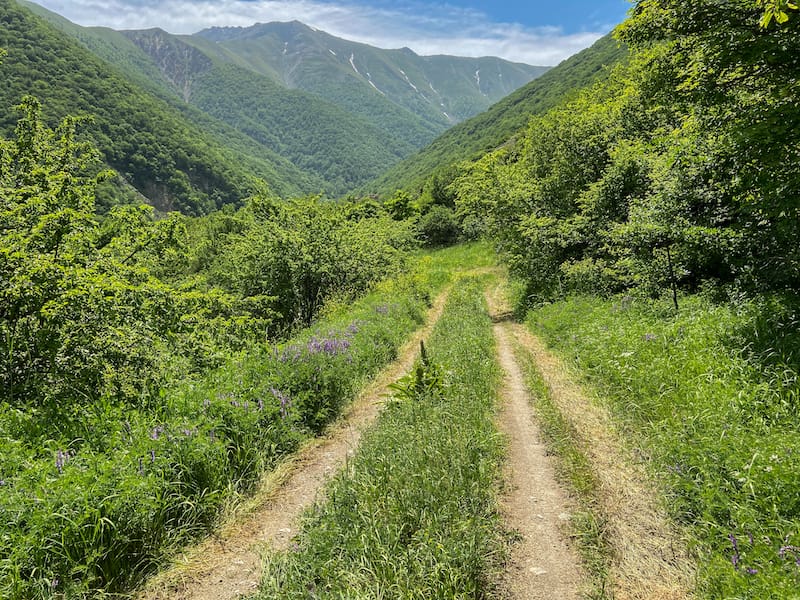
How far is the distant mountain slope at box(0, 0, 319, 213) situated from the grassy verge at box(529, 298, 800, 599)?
125 meters

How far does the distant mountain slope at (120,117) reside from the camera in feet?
350

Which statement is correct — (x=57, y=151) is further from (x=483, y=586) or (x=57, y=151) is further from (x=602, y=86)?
(x=602, y=86)

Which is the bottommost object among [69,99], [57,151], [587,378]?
[587,378]

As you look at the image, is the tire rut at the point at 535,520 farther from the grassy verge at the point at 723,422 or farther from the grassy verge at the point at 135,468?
the grassy verge at the point at 135,468

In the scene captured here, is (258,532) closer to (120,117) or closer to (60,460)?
(60,460)

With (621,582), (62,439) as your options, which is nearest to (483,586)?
(621,582)

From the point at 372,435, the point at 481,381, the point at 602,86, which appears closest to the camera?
the point at 372,435

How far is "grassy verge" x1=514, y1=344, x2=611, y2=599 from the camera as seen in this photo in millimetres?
3458

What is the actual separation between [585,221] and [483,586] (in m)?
13.7

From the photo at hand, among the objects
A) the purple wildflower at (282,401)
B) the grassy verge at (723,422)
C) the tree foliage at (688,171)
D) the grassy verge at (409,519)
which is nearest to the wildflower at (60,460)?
the grassy verge at (409,519)

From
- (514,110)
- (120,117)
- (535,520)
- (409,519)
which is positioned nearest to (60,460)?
(409,519)

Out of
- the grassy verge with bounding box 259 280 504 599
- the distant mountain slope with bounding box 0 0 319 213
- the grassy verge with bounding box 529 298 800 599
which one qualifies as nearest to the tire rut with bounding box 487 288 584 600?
the grassy verge with bounding box 259 280 504 599

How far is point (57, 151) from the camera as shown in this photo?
27.1 feet

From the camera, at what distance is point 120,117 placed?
118m
